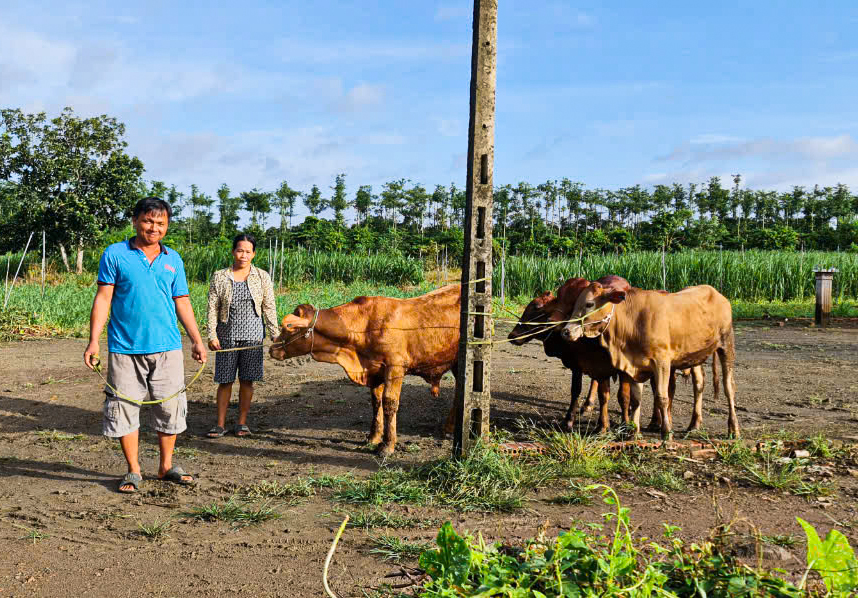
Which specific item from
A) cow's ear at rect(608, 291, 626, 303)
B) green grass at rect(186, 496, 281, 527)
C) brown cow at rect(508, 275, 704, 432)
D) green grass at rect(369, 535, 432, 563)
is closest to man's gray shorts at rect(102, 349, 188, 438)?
green grass at rect(186, 496, 281, 527)

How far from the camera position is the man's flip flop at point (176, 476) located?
5.15 m

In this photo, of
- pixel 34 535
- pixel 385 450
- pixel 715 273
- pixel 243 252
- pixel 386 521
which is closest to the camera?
pixel 34 535

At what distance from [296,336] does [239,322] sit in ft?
2.55

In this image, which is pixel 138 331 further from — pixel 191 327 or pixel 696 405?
pixel 696 405

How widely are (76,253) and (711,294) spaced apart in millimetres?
30078

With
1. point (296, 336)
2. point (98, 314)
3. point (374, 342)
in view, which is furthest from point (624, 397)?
point (98, 314)

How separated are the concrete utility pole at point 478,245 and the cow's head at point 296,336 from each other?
153cm

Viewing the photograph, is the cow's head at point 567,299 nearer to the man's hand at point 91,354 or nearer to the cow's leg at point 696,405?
the cow's leg at point 696,405

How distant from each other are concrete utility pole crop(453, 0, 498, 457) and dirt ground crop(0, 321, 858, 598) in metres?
0.81

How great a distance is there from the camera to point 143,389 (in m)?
4.99

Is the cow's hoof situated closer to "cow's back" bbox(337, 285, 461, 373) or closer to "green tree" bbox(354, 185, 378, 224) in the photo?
"cow's back" bbox(337, 285, 461, 373)

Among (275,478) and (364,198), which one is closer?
(275,478)

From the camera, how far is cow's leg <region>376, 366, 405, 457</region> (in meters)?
5.89

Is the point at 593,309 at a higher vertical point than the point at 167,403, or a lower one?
higher
